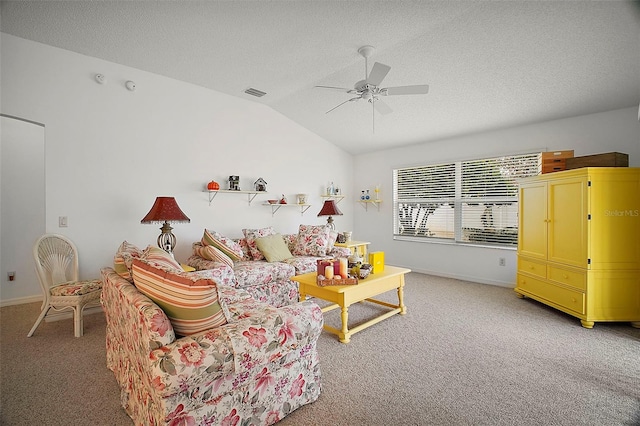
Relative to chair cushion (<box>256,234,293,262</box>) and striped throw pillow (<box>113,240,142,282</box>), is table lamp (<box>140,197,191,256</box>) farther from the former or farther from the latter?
chair cushion (<box>256,234,293,262</box>)

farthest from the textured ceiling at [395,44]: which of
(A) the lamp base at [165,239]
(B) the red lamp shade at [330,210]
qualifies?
(A) the lamp base at [165,239]

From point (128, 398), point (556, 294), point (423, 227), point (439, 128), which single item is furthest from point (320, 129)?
point (128, 398)

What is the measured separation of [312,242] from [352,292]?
1.78 meters

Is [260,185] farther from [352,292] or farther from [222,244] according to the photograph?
[352,292]

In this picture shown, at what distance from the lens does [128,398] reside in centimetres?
190

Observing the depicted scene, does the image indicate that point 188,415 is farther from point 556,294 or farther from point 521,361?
point 556,294

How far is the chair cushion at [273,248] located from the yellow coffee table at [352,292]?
1.01m

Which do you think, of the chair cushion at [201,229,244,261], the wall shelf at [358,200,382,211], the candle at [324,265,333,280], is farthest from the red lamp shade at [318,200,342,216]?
the candle at [324,265,333,280]

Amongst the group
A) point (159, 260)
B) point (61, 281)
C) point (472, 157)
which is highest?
point (472, 157)

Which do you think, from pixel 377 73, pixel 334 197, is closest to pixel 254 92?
pixel 377 73

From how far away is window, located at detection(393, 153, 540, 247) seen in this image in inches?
186

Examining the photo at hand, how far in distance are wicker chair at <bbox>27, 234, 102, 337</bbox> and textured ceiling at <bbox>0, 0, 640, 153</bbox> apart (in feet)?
7.28

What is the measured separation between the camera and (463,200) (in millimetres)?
5285

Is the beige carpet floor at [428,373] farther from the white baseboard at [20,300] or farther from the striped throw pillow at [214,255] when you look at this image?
the striped throw pillow at [214,255]
